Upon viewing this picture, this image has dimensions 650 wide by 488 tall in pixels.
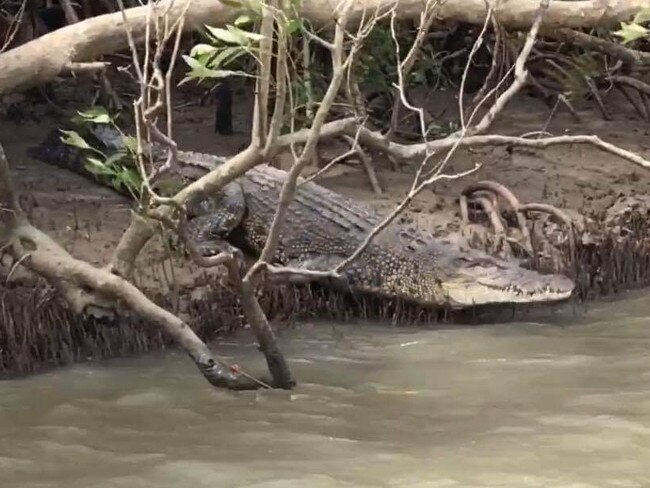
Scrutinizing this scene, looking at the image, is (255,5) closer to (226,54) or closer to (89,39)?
(226,54)

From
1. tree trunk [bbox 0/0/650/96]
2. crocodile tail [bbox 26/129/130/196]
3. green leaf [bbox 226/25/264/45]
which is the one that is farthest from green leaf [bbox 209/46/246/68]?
crocodile tail [bbox 26/129/130/196]

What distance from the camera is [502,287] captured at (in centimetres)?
535

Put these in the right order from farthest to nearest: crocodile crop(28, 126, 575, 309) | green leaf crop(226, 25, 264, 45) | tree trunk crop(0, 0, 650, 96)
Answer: crocodile crop(28, 126, 575, 309)
tree trunk crop(0, 0, 650, 96)
green leaf crop(226, 25, 264, 45)

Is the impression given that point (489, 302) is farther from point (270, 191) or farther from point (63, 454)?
point (63, 454)

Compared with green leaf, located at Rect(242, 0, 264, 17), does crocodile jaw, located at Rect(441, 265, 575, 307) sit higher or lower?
lower

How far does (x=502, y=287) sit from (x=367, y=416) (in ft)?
5.30

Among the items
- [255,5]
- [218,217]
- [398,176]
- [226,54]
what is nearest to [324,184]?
[398,176]

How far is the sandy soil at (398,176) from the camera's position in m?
6.00

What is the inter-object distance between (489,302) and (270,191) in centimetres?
147

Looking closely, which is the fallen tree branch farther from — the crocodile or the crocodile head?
the crocodile head

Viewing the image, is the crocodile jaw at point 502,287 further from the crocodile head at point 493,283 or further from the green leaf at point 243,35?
the green leaf at point 243,35

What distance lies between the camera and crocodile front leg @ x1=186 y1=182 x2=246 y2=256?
6.01 metres

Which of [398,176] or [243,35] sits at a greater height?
[243,35]

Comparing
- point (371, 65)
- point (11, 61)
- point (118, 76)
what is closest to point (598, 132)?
point (371, 65)
